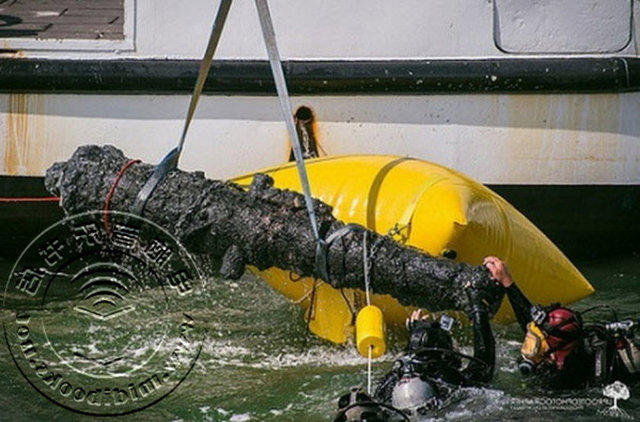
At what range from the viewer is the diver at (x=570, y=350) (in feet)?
18.9

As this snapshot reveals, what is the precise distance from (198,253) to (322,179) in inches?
26.5

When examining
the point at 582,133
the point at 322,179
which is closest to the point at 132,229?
the point at 322,179

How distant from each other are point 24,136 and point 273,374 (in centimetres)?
213

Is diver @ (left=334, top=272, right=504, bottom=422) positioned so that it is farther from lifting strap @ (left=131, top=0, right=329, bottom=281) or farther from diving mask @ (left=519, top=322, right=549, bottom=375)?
lifting strap @ (left=131, top=0, right=329, bottom=281)

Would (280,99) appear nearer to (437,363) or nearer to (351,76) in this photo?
(437,363)

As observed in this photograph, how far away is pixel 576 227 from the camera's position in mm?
7781

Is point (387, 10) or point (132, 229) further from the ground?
point (387, 10)

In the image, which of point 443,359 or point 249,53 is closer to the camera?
point 443,359

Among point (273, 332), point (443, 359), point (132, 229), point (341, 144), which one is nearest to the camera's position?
point (443, 359)

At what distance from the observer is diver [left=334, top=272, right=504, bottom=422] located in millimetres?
5504

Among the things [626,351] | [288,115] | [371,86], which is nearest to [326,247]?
[288,115]

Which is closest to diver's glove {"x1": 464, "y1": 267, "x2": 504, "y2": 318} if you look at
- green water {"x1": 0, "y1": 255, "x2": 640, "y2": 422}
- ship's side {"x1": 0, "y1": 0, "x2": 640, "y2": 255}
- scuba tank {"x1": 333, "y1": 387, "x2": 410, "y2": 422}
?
green water {"x1": 0, "y1": 255, "x2": 640, "y2": 422}

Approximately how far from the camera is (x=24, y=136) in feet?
24.8

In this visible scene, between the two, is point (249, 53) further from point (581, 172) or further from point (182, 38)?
point (581, 172)
